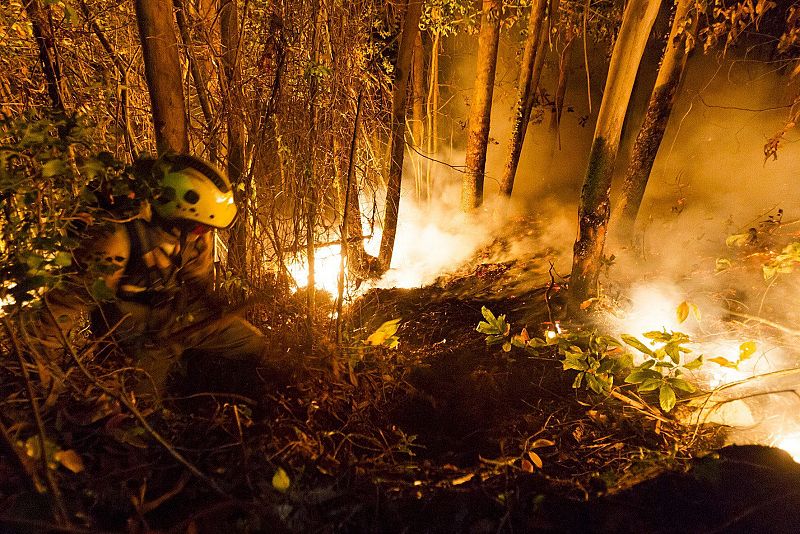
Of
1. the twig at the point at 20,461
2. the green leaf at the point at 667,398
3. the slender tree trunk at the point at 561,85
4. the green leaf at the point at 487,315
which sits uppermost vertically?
the slender tree trunk at the point at 561,85

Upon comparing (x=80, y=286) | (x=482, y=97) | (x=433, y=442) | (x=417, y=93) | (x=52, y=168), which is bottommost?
(x=433, y=442)

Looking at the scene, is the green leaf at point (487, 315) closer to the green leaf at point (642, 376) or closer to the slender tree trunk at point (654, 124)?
the green leaf at point (642, 376)

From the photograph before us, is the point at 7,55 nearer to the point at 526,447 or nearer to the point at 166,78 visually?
the point at 166,78

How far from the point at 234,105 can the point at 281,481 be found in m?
3.18

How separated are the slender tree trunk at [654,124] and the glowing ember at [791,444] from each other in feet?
14.6

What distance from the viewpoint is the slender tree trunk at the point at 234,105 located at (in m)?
3.72

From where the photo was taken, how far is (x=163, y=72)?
342 centimetres

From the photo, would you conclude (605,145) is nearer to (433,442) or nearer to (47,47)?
(433,442)

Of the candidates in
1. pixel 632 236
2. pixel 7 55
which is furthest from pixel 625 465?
Answer: pixel 7 55

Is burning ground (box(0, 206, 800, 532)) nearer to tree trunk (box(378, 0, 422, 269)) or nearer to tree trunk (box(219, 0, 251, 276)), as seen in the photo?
tree trunk (box(219, 0, 251, 276))

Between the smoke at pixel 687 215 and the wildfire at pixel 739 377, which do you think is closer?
the wildfire at pixel 739 377

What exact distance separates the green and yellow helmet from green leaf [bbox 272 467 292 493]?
1862 millimetres

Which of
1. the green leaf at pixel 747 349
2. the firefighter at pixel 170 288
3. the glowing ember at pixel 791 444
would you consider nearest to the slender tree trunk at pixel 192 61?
the firefighter at pixel 170 288

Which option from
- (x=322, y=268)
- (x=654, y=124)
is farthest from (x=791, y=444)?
(x=654, y=124)
